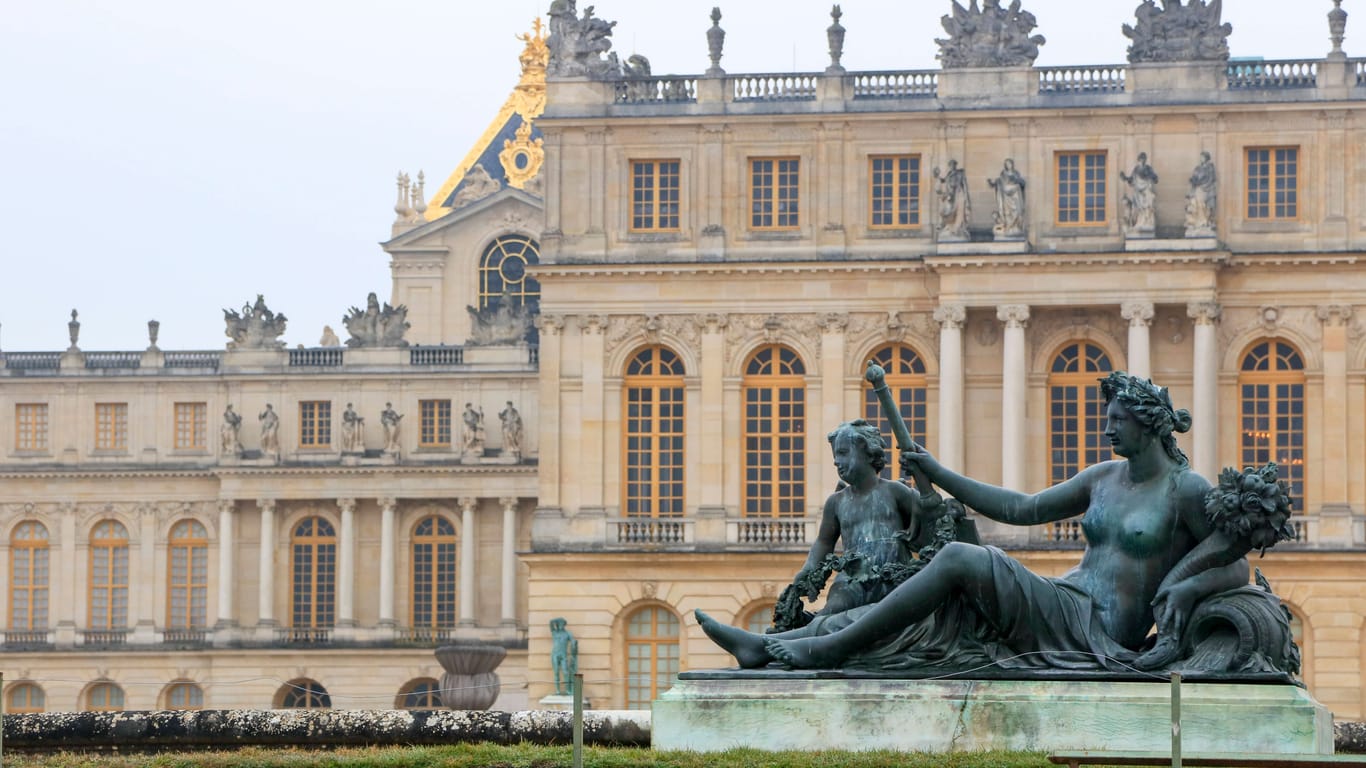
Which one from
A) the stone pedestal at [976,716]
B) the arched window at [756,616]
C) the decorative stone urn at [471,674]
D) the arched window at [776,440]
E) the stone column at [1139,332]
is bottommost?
the decorative stone urn at [471,674]

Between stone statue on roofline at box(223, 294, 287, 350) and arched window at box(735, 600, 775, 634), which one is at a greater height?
stone statue on roofline at box(223, 294, 287, 350)

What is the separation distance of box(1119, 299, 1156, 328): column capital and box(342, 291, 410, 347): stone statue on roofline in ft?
94.4

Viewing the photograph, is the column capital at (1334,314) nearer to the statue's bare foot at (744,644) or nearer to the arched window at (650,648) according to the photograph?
the arched window at (650,648)

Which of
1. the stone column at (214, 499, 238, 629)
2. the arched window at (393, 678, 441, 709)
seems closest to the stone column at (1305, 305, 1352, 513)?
the arched window at (393, 678, 441, 709)

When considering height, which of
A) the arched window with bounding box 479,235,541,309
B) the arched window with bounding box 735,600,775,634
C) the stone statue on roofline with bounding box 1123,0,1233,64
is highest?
the stone statue on roofline with bounding box 1123,0,1233,64

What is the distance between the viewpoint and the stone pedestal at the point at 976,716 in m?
13.8

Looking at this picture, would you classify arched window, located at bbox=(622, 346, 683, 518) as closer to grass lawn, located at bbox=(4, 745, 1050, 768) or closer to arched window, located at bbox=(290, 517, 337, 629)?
arched window, located at bbox=(290, 517, 337, 629)

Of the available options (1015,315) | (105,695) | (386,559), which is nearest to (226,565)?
(386,559)

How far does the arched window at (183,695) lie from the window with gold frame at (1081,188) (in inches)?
1230

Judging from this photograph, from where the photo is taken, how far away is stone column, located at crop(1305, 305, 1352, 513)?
168 ft

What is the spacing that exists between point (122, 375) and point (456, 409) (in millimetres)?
9662

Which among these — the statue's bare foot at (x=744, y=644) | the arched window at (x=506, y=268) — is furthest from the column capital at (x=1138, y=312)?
the statue's bare foot at (x=744, y=644)

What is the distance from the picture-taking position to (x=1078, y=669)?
1429 centimetres

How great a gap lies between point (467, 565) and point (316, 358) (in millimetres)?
7562
